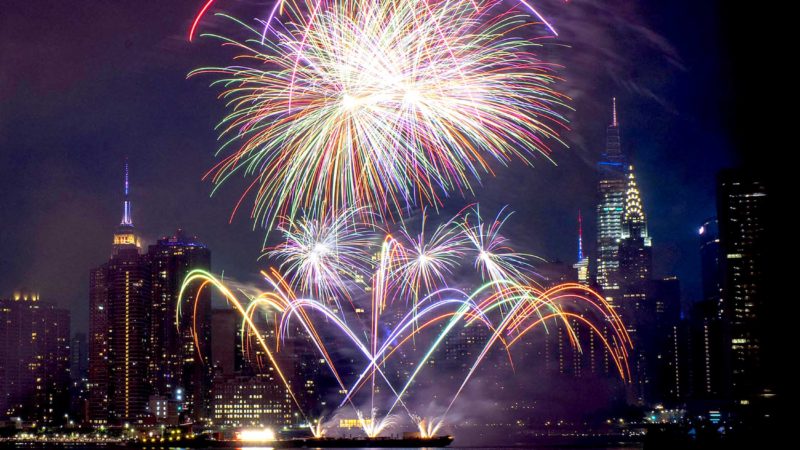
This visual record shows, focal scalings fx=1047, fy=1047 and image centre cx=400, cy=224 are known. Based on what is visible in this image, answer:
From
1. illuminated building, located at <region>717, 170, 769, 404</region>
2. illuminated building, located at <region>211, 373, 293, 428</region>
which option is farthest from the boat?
illuminated building, located at <region>717, 170, 769, 404</region>

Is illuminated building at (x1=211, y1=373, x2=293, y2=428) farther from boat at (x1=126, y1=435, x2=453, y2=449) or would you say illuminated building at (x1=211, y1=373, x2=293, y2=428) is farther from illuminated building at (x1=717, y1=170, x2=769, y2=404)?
illuminated building at (x1=717, y1=170, x2=769, y2=404)

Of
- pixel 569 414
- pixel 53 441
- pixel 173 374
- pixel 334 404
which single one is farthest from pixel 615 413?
pixel 53 441

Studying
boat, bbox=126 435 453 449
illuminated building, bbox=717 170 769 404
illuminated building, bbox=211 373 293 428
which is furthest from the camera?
illuminated building, bbox=211 373 293 428

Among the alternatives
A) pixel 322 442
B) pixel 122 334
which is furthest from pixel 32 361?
pixel 322 442

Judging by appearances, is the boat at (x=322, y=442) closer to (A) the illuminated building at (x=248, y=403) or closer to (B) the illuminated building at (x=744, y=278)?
(A) the illuminated building at (x=248, y=403)

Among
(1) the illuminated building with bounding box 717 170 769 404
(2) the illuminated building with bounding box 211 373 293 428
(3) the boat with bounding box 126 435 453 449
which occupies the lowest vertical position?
(3) the boat with bounding box 126 435 453 449

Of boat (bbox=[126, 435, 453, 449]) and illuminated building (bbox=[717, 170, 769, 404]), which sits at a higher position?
illuminated building (bbox=[717, 170, 769, 404])

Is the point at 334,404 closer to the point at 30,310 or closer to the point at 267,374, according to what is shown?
the point at 267,374
